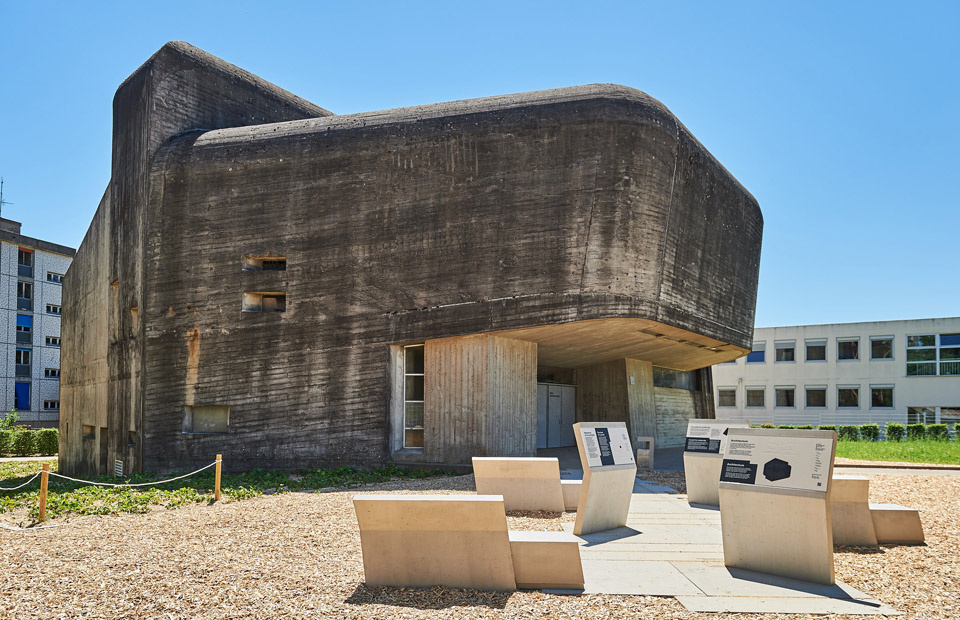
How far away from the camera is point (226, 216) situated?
60.5ft

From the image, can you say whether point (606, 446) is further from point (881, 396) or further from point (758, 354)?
point (758, 354)

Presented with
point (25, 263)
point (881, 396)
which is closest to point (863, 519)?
point (881, 396)

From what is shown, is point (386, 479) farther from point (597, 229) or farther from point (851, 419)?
point (851, 419)

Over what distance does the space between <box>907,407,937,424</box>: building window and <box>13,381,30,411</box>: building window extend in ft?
179

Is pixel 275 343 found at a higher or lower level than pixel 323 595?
higher

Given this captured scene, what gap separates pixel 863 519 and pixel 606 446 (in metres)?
2.84

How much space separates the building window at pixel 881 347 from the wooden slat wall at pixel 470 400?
31.8m

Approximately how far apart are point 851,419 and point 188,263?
3713 cm

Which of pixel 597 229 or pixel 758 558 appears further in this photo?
pixel 597 229

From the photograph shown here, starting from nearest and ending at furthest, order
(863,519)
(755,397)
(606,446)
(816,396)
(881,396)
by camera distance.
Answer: (863,519)
(606,446)
(881,396)
(816,396)
(755,397)

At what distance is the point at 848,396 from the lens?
42.0 m

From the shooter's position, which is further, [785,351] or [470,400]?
[785,351]

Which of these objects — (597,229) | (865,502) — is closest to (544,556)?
(865,502)

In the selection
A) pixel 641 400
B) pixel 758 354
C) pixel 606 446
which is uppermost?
pixel 758 354
